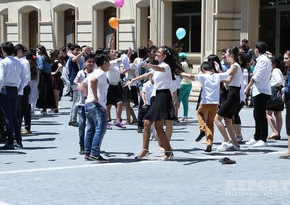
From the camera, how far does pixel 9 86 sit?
12125mm

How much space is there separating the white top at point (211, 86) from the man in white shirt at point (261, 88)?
3.01ft

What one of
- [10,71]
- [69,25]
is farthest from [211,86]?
[69,25]

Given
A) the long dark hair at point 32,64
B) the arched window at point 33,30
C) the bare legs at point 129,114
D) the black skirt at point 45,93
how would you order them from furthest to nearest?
the arched window at point 33,30 → the black skirt at point 45,93 → the bare legs at point 129,114 → the long dark hair at point 32,64

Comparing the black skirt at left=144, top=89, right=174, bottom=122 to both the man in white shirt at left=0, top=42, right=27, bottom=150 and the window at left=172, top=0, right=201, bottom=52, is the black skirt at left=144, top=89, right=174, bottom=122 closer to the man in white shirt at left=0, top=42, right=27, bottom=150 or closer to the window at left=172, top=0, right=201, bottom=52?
the man in white shirt at left=0, top=42, right=27, bottom=150

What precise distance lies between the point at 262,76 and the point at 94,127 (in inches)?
A: 140

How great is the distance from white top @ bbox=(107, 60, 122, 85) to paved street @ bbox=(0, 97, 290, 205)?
2287mm

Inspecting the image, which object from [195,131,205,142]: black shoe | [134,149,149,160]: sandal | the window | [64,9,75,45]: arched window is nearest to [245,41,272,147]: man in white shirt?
[195,131,205,142]: black shoe

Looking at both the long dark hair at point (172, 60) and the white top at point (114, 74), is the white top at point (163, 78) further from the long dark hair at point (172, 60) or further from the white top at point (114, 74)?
the white top at point (114, 74)

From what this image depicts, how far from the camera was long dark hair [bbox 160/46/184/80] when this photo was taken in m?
11.2

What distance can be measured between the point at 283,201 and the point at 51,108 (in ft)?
38.3

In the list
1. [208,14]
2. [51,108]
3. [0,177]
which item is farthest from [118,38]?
[0,177]

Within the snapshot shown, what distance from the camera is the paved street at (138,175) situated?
8.22 meters

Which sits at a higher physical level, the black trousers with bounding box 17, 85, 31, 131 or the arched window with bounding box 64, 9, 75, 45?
the arched window with bounding box 64, 9, 75, 45

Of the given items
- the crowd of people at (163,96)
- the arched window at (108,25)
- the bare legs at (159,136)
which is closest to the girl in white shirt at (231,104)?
the crowd of people at (163,96)
